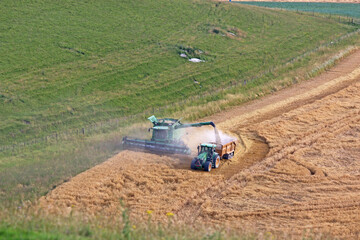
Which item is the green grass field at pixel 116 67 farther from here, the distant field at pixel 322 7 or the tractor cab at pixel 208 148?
the distant field at pixel 322 7

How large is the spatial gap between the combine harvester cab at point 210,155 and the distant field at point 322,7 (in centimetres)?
6280

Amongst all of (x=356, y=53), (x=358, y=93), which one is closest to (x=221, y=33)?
(x=356, y=53)

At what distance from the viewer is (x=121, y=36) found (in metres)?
57.9

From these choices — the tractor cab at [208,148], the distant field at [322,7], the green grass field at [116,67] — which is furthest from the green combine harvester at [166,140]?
the distant field at [322,7]

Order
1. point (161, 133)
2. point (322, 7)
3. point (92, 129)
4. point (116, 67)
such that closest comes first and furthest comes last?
1. point (161, 133)
2. point (92, 129)
3. point (116, 67)
4. point (322, 7)

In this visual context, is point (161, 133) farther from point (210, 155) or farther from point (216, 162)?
point (216, 162)

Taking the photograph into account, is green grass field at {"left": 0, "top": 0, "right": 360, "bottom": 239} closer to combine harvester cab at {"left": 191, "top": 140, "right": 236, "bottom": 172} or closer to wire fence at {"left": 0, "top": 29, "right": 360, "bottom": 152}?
wire fence at {"left": 0, "top": 29, "right": 360, "bottom": 152}

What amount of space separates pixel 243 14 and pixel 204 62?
70.7 feet

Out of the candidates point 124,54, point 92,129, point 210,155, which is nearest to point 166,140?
point 210,155

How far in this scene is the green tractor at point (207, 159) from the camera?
93.8 feet

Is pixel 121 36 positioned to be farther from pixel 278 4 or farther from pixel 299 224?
pixel 278 4

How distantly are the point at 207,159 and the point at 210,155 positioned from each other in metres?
0.34


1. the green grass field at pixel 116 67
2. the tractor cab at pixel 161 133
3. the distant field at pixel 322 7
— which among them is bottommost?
the tractor cab at pixel 161 133

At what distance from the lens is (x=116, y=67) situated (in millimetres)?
49438
